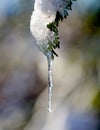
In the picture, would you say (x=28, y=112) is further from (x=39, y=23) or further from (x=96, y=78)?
(x=39, y=23)

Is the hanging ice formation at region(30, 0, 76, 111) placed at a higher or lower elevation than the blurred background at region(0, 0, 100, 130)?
higher

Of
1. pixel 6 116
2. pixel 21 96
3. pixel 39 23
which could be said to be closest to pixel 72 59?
pixel 21 96

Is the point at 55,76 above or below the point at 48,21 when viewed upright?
below

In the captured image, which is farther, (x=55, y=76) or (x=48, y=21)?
(x=55, y=76)

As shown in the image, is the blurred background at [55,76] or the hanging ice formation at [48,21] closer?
the hanging ice formation at [48,21]
